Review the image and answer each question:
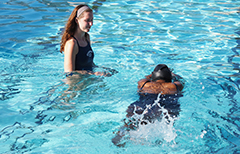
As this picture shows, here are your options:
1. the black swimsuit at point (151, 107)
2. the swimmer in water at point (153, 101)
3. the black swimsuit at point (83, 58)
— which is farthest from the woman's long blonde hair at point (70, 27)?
the black swimsuit at point (151, 107)

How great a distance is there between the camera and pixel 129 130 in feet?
11.1

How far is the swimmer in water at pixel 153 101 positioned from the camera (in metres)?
3.51

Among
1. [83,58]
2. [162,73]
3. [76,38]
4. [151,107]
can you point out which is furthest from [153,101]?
[76,38]

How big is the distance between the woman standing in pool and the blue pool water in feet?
1.02

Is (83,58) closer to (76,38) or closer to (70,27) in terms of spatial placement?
(76,38)

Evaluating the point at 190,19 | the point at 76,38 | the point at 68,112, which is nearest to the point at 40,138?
the point at 68,112

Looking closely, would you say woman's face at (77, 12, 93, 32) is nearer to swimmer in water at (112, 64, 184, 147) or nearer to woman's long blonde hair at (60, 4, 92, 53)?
woman's long blonde hair at (60, 4, 92, 53)

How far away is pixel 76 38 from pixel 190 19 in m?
6.15

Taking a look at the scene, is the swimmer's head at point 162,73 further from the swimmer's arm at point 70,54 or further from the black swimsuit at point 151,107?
the swimmer's arm at point 70,54

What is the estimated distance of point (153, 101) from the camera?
12.4 feet

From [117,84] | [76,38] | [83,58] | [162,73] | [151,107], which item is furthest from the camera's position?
[117,84]

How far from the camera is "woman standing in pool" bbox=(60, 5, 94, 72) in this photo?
416cm

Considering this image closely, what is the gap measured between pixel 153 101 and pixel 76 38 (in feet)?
5.12

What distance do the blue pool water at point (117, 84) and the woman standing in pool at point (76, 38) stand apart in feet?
1.02
